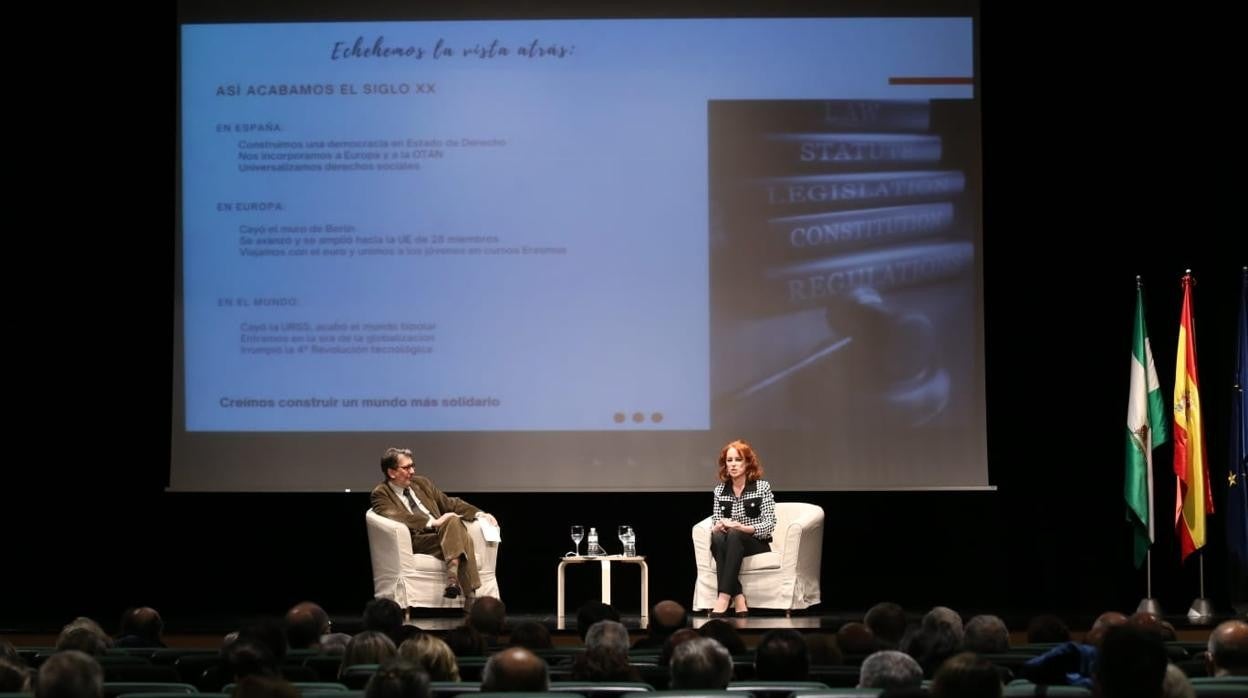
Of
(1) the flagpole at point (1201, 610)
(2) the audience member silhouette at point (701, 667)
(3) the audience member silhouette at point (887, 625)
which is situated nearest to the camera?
(2) the audience member silhouette at point (701, 667)

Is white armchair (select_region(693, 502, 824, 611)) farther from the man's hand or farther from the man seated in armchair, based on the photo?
the man's hand

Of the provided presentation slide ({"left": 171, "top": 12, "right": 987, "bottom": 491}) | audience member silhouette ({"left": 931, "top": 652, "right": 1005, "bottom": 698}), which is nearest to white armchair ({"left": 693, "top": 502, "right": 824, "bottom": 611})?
presentation slide ({"left": 171, "top": 12, "right": 987, "bottom": 491})

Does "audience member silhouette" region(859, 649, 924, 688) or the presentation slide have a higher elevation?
the presentation slide

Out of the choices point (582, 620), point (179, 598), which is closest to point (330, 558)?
A: point (179, 598)

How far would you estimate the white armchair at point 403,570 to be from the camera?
314 inches

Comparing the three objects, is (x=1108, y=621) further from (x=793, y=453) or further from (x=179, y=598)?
(x=179, y=598)

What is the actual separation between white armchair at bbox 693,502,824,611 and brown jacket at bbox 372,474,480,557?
3.94 feet

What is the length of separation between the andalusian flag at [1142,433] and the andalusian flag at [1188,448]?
0.35 ft

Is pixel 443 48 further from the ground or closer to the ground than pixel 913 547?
further from the ground

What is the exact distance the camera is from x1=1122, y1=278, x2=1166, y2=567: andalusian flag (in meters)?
8.20

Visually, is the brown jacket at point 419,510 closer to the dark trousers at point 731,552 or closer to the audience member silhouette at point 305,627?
the dark trousers at point 731,552

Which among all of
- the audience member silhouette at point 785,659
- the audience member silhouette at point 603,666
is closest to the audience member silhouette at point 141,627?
the audience member silhouette at point 603,666

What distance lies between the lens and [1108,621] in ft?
15.8

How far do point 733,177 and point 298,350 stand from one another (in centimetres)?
252
